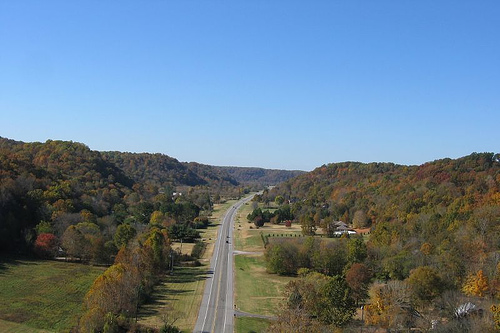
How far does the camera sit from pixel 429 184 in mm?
91875

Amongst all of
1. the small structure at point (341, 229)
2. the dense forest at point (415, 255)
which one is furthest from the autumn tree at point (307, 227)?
the small structure at point (341, 229)

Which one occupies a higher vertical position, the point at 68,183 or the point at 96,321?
the point at 68,183

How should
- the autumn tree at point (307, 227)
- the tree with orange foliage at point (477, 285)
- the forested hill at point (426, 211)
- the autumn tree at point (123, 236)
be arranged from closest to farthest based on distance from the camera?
the tree with orange foliage at point (477, 285), the forested hill at point (426, 211), the autumn tree at point (123, 236), the autumn tree at point (307, 227)

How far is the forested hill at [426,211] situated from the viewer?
5038cm

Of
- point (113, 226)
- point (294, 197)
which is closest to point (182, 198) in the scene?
point (294, 197)

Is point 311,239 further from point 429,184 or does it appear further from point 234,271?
point 429,184

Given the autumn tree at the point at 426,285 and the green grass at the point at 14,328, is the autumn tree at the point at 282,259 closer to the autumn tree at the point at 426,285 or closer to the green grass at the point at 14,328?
the autumn tree at the point at 426,285

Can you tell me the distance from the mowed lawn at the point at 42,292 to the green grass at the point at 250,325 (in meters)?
12.1

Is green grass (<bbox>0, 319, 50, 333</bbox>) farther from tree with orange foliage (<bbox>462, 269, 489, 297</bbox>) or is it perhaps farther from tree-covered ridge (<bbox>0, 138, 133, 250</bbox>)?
tree with orange foliage (<bbox>462, 269, 489, 297</bbox>)

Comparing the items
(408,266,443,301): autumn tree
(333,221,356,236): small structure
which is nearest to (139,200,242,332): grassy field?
(408,266,443,301): autumn tree

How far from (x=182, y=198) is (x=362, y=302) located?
9294 cm

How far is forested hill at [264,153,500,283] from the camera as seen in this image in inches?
1983

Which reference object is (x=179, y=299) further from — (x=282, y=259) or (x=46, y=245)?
(x=46, y=245)

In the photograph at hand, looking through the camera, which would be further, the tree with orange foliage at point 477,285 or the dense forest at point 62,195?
the dense forest at point 62,195
